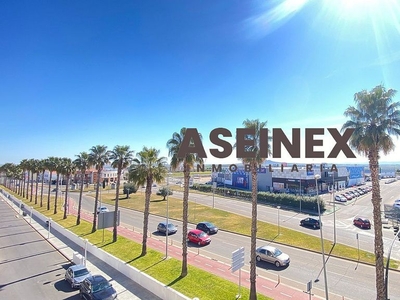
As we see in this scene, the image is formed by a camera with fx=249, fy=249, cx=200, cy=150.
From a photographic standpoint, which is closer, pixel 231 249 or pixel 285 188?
pixel 231 249

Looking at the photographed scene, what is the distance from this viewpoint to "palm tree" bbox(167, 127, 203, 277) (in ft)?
73.2

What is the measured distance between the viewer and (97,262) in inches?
1043

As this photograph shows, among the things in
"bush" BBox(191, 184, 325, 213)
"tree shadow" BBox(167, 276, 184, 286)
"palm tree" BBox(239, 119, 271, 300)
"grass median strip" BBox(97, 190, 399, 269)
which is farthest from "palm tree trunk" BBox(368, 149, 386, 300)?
"bush" BBox(191, 184, 325, 213)

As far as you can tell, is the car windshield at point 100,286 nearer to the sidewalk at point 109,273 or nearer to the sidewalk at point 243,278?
the sidewalk at point 109,273

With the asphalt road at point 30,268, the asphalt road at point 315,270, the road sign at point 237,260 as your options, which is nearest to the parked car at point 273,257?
the asphalt road at point 315,270

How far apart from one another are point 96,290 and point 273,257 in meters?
16.6

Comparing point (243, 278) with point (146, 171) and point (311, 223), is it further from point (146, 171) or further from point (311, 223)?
point (311, 223)

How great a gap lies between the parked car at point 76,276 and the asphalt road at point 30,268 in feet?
1.63

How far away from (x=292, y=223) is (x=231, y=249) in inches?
735

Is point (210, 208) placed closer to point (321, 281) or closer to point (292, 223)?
point (292, 223)

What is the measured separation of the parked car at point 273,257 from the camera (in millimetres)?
24875

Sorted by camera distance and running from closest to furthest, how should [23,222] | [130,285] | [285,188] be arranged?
[130,285] → [23,222] → [285,188]

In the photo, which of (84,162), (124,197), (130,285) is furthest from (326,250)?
(124,197)

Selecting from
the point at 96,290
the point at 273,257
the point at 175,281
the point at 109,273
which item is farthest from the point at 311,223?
the point at 96,290
